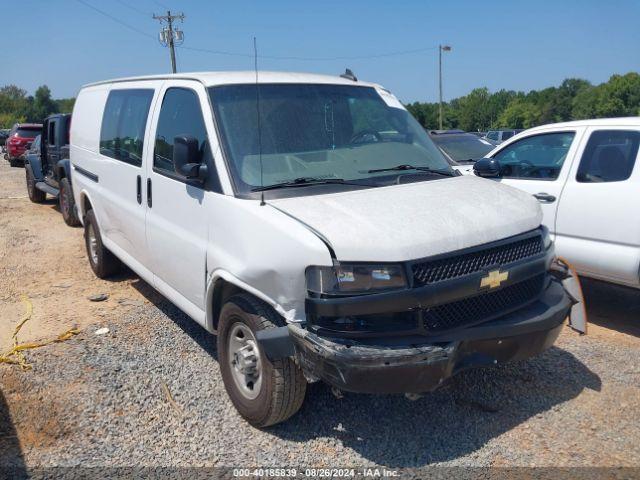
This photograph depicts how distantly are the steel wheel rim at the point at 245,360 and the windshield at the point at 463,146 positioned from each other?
6908 millimetres

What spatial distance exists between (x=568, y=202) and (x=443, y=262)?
2.84m

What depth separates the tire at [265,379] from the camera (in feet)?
11.0

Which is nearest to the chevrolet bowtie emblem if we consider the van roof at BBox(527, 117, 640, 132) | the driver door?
the driver door

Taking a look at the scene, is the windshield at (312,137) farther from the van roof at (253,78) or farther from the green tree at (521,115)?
the green tree at (521,115)

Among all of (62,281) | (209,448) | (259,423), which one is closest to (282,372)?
(259,423)

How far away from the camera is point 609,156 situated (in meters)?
5.23

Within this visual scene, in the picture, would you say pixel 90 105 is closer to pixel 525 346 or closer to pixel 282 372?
pixel 282 372

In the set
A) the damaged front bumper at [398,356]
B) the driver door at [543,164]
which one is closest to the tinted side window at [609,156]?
the driver door at [543,164]

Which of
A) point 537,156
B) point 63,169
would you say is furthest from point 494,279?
point 63,169

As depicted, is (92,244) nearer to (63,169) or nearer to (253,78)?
(253,78)

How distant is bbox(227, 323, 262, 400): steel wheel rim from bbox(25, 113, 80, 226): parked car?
23.4ft

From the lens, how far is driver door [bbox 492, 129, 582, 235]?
18.3 feet

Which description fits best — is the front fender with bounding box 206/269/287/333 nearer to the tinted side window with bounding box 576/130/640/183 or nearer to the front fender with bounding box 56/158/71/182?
the tinted side window with bounding box 576/130/640/183

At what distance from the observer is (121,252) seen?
570cm
